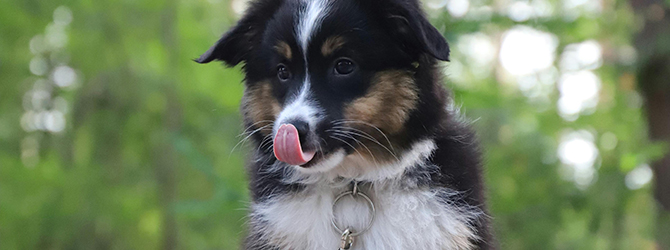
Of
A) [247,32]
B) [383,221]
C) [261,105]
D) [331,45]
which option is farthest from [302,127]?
[247,32]

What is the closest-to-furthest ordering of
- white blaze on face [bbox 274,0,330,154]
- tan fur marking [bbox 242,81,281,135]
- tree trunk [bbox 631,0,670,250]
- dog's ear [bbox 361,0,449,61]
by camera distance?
1. dog's ear [bbox 361,0,449,61]
2. white blaze on face [bbox 274,0,330,154]
3. tan fur marking [bbox 242,81,281,135]
4. tree trunk [bbox 631,0,670,250]

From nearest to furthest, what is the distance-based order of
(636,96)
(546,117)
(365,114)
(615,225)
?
(365,114) < (615,225) < (546,117) < (636,96)

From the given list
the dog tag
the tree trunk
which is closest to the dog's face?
the dog tag

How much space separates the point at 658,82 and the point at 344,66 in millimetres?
6094

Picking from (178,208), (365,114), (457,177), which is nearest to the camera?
(365,114)

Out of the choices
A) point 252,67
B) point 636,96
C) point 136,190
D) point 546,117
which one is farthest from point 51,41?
point 636,96

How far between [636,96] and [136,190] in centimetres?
629

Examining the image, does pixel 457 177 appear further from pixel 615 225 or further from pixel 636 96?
→ pixel 636 96

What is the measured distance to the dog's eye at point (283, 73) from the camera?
2.75 metres

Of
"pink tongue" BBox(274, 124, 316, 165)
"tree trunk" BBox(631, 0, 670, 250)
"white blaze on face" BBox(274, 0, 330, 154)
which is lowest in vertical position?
"tree trunk" BBox(631, 0, 670, 250)

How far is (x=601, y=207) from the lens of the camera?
20.0ft

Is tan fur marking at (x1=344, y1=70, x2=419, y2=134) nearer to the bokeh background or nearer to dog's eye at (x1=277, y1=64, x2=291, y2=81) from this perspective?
dog's eye at (x1=277, y1=64, x2=291, y2=81)

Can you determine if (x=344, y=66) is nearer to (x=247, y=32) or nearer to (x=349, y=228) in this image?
(x=247, y=32)

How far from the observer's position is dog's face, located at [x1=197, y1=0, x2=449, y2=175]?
2.54m
